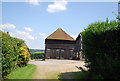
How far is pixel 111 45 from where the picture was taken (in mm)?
5992

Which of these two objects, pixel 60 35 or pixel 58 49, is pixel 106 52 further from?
pixel 60 35

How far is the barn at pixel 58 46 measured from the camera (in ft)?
122

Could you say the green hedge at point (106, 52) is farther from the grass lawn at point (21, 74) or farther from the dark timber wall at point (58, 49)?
the dark timber wall at point (58, 49)

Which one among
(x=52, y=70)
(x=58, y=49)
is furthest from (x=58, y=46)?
(x=52, y=70)

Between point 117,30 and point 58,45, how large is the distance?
3171cm

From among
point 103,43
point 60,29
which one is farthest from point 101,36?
point 60,29

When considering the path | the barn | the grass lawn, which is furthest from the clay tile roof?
the grass lawn

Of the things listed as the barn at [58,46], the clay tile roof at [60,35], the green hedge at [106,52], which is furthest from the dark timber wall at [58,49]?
the green hedge at [106,52]

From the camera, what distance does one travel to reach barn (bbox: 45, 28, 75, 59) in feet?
122

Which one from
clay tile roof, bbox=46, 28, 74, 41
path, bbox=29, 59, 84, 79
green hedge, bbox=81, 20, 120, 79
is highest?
clay tile roof, bbox=46, 28, 74, 41

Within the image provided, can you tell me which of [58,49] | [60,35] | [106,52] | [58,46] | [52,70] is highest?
[60,35]

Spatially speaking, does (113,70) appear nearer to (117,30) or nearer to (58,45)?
(117,30)

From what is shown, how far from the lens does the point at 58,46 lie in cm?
3744

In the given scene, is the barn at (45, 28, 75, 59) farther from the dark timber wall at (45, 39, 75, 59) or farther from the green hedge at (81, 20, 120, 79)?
the green hedge at (81, 20, 120, 79)
